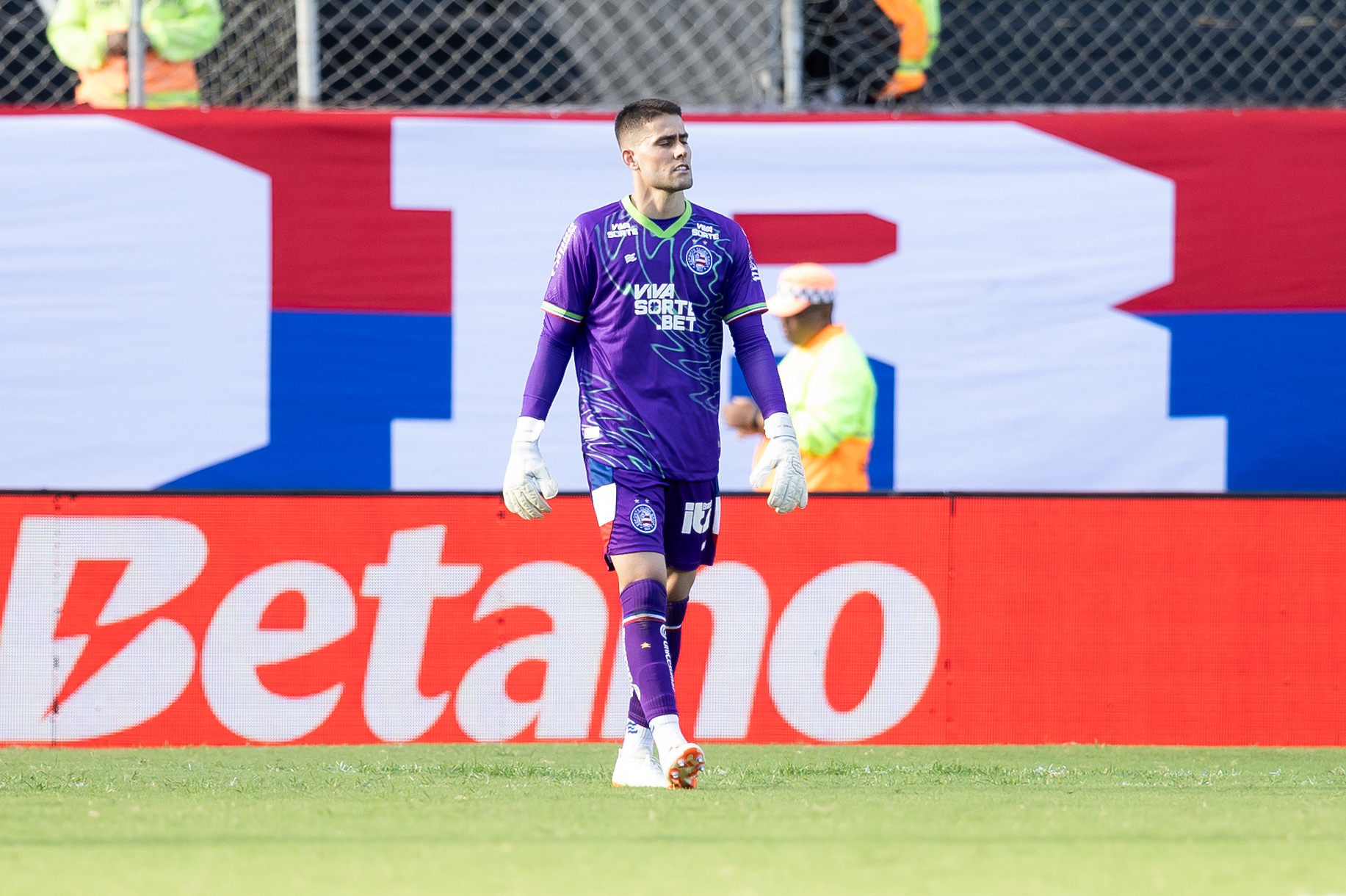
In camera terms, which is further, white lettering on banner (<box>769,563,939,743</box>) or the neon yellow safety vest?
the neon yellow safety vest

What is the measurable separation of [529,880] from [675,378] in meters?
2.00

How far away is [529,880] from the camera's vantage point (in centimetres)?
320

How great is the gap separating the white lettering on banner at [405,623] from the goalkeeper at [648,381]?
5.93 ft

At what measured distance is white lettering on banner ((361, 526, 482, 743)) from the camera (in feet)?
21.6

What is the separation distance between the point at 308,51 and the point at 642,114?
4071 millimetres

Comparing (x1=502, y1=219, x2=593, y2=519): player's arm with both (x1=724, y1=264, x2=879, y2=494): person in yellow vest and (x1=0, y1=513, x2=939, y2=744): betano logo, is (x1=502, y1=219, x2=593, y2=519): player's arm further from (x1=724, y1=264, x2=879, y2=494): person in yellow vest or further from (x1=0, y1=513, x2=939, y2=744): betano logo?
(x1=724, y1=264, x2=879, y2=494): person in yellow vest

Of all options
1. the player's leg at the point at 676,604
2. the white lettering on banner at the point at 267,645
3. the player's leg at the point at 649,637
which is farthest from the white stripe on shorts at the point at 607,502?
the white lettering on banner at the point at 267,645

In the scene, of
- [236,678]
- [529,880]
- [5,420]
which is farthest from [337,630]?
[529,880]

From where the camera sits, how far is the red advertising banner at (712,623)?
21.5 feet

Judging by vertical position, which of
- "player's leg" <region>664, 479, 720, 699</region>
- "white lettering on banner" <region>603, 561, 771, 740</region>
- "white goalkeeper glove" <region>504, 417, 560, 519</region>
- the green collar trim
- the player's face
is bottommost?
"white lettering on banner" <region>603, 561, 771, 740</region>

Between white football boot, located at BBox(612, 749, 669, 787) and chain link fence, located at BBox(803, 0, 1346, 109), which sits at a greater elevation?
chain link fence, located at BBox(803, 0, 1346, 109)

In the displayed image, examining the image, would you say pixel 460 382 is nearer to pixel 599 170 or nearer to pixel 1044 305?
pixel 599 170

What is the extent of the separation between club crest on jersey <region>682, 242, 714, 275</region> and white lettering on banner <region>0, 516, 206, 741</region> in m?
2.68

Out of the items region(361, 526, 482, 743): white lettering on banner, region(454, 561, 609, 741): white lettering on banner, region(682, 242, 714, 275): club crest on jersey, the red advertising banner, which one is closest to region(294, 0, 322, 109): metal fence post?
the red advertising banner
